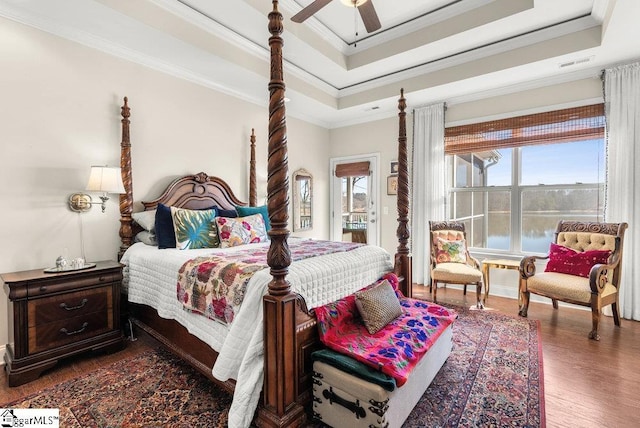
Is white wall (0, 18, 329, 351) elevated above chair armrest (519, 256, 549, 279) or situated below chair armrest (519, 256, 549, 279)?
above

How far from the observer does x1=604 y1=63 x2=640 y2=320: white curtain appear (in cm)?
316

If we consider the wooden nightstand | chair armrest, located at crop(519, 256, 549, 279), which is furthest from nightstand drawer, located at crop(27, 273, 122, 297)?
chair armrest, located at crop(519, 256, 549, 279)

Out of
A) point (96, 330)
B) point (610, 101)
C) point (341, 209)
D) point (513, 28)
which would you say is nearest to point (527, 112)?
point (610, 101)

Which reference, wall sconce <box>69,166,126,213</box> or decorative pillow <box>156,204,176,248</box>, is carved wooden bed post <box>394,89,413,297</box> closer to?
decorative pillow <box>156,204,176,248</box>

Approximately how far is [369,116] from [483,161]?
188 centimetres

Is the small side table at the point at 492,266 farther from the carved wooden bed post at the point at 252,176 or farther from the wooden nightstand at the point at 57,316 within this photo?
the wooden nightstand at the point at 57,316

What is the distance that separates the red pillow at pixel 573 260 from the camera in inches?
119

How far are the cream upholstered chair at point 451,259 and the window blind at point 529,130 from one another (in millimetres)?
1134

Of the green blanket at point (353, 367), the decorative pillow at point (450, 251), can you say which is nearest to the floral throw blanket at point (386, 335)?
the green blanket at point (353, 367)

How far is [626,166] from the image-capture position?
3.19 metres

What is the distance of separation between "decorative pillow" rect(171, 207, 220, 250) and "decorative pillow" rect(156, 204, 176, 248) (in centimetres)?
5

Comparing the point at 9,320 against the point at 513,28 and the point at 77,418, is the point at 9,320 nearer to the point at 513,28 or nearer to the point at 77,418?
the point at 77,418

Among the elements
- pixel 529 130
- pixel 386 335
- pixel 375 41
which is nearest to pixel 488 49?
pixel 529 130

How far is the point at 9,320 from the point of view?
2295mm
